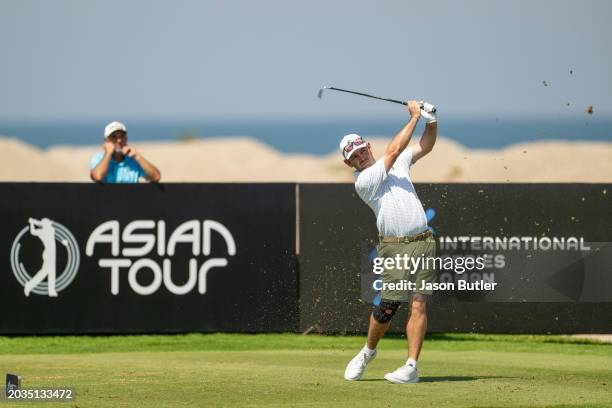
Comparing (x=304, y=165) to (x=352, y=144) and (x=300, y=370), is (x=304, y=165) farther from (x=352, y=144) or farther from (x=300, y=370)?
(x=352, y=144)

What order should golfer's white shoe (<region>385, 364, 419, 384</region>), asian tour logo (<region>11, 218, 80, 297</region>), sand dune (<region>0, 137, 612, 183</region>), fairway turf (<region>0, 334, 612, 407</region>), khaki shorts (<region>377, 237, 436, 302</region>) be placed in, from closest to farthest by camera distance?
fairway turf (<region>0, 334, 612, 407</region>), golfer's white shoe (<region>385, 364, 419, 384</region>), khaki shorts (<region>377, 237, 436, 302</region>), asian tour logo (<region>11, 218, 80, 297</region>), sand dune (<region>0, 137, 612, 183</region>)

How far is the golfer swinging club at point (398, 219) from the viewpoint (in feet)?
32.9

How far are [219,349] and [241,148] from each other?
137ft

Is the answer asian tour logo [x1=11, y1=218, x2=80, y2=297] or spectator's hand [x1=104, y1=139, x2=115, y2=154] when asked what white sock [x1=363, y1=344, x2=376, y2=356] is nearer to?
asian tour logo [x1=11, y1=218, x2=80, y2=297]

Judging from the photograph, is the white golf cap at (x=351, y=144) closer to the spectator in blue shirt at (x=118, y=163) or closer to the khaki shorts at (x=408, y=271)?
the khaki shorts at (x=408, y=271)

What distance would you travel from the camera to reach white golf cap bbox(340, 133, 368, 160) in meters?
10.1

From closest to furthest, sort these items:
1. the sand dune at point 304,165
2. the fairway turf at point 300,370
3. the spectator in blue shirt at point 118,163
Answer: the fairway turf at point 300,370, the spectator in blue shirt at point 118,163, the sand dune at point 304,165

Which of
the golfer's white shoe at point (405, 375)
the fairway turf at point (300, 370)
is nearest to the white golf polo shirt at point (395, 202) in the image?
the golfer's white shoe at point (405, 375)

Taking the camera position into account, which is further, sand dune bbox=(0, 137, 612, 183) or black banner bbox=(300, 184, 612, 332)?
sand dune bbox=(0, 137, 612, 183)

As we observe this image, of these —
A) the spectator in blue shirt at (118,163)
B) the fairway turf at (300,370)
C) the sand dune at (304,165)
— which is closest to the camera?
the fairway turf at (300,370)

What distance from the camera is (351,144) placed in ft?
33.0

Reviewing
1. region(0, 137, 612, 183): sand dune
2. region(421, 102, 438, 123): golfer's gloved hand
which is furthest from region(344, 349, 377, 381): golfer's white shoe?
region(0, 137, 612, 183): sand dune

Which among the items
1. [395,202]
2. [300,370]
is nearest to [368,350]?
[300,370]

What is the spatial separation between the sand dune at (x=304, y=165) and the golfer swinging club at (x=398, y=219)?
2009 centimetres
